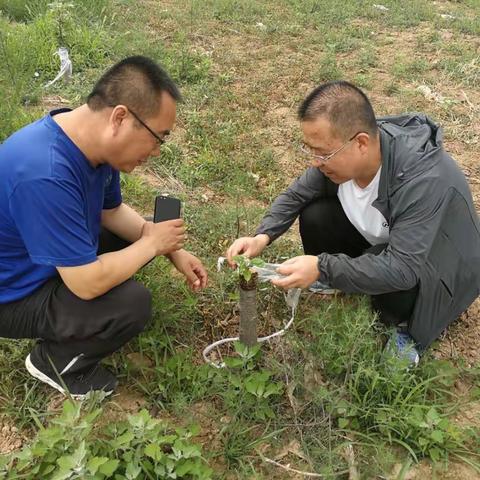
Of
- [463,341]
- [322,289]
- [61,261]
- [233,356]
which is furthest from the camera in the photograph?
[322,289]

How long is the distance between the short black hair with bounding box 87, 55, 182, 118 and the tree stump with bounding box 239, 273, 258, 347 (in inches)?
30.0

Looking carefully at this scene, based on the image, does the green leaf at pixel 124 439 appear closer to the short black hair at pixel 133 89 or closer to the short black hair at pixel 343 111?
the short black hair at pixel 133 89

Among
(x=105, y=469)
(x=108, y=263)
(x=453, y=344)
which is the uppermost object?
(x=108, y=263)

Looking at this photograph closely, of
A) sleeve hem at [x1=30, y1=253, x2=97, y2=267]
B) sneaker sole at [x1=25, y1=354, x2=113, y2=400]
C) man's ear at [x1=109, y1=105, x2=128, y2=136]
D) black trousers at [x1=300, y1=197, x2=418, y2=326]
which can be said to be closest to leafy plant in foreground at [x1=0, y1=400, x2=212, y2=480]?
sneaker sole at [x1=25, y1=354, x2=113, y2=400]

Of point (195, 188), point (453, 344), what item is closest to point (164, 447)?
point (453, 344)

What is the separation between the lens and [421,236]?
2.11 metres

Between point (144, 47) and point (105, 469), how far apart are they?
4677mm

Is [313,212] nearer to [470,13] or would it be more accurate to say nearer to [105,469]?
[105,469]

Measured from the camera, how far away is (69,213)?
180 cm

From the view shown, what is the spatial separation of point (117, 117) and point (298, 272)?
3.03ft

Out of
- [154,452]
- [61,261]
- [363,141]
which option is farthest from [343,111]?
[154,452]

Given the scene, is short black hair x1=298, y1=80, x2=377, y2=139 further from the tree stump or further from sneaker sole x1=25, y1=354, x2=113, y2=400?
sneaker sole x1=25, y1=354, x2=113, y2=400

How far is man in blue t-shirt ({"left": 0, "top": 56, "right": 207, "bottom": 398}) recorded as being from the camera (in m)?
1.77

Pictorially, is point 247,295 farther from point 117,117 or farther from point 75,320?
point 117,117
